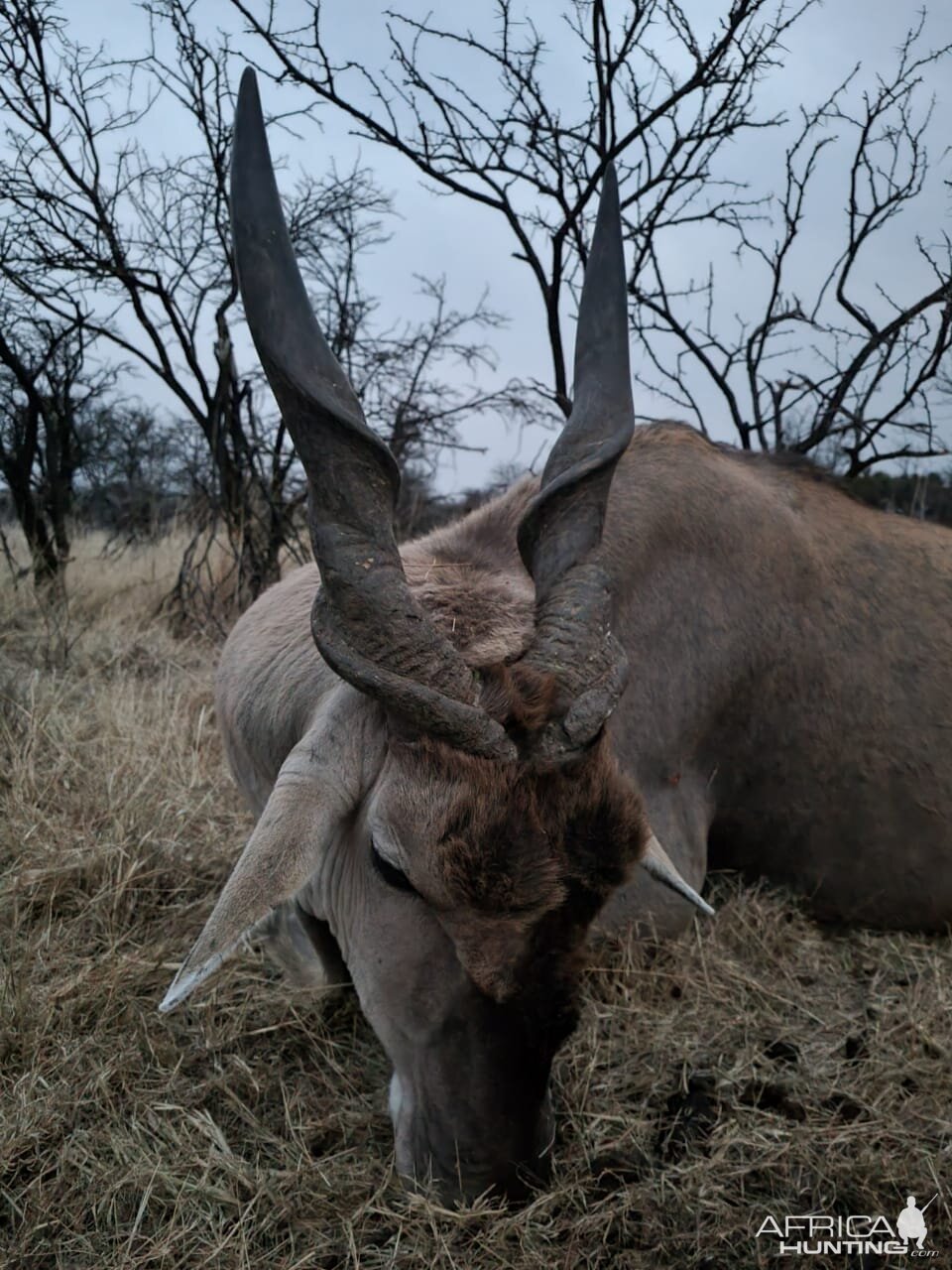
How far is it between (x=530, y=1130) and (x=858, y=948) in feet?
6.81

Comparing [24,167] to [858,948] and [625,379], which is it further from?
[858,948]

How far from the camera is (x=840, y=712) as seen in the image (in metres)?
4.10

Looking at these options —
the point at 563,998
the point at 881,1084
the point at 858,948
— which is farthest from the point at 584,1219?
→ the point at 858,948

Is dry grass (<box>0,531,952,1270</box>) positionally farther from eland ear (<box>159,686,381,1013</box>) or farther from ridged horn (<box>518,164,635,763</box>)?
ridged horn (<box>518,164,635,763</box>)

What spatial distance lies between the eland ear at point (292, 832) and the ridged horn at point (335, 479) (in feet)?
0.84

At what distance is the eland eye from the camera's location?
2.46 m

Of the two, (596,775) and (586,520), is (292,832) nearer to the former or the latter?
(596,775)

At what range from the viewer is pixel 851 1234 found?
2449mm

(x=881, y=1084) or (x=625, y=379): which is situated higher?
(x=625, y=379)

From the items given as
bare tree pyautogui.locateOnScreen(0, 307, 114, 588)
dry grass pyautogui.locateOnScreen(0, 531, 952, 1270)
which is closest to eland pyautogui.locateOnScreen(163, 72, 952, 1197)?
dry grass pyautogui.locateOnScreen(0, 531, 952, 1270)

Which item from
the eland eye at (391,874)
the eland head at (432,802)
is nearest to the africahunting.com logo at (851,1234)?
the eland head at (432,802)

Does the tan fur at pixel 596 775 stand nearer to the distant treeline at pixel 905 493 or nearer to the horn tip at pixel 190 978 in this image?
the horn tip at pixel 190 978

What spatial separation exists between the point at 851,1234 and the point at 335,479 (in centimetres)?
222

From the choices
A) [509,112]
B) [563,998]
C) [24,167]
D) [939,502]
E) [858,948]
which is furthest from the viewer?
[939,502]
